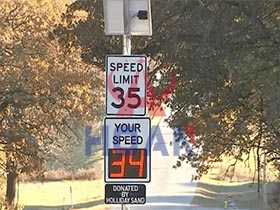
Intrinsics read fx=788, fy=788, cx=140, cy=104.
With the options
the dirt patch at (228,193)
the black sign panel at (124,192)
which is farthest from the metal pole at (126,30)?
the dirt patch at (228,193)

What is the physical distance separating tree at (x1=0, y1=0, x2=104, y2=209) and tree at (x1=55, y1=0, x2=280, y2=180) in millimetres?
2099

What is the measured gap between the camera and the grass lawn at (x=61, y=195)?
43.0 meters

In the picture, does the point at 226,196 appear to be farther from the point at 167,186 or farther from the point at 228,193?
the point at 167,186

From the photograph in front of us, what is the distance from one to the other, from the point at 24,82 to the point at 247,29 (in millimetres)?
8657

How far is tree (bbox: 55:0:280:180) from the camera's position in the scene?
46.9ft

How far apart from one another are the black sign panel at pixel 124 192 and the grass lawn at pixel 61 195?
3189 cm

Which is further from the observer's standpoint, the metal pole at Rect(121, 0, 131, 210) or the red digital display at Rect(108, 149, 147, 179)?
the metal pole at Rect(121, 0, 131, 210)

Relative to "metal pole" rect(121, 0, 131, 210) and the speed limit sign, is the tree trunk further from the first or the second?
the speed limit sign

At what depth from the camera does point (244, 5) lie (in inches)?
556

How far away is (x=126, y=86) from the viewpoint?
26.7ft

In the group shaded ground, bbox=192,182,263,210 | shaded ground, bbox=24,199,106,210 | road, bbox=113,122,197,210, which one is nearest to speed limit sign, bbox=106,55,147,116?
road, bbox=113,122,197,210

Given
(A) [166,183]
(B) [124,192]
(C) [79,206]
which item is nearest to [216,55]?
(B) [124,192]

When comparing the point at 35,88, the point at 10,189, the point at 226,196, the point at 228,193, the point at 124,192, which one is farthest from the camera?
the point at 228,193

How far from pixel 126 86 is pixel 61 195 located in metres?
39.6
